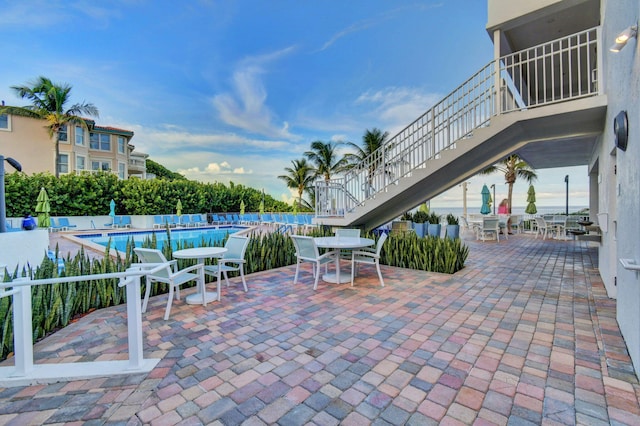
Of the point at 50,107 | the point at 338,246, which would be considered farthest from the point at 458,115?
Result: the point at 50,107

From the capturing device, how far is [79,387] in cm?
216

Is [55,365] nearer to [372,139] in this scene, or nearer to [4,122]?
[372,139]

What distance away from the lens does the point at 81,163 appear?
67.9 feet

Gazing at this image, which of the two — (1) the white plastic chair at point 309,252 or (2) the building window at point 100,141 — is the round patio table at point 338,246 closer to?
(1) the white plastic chair at point 309,252

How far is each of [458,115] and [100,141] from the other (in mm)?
25902

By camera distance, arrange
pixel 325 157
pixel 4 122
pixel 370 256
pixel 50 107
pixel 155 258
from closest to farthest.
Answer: pixel 155 258 < pixel 370 256 < pixel 50 107 < pixel 4 122 < pixel 325 157

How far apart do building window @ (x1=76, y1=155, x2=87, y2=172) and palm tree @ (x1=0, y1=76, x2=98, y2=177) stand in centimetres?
206

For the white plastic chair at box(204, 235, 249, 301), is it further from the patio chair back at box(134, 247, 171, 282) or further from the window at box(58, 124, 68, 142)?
the window at box(58, 124, 68, 142)

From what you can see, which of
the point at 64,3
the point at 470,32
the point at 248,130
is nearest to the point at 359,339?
the point at 470,32

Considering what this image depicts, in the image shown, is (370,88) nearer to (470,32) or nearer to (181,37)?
(470,32)

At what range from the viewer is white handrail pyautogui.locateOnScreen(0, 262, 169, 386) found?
86.4 inches

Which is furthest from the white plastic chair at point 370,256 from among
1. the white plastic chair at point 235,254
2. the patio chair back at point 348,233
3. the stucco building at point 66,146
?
the stucco building at point 66,146

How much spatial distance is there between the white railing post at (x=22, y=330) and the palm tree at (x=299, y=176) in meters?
23.3

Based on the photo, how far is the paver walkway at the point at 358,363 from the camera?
1.86 m
